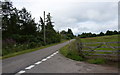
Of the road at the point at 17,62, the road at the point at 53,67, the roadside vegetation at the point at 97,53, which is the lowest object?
the road at the point at 17,62

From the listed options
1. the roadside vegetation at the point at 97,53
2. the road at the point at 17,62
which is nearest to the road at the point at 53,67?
the road at the point at 17,62

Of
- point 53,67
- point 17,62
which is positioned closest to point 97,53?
point 53,67

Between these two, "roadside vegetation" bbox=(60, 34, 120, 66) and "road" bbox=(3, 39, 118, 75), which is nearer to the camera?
"road" bbox=(3, 39, 118, 75)

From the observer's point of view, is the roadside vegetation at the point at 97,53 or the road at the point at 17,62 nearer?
the road at the point at 17,62

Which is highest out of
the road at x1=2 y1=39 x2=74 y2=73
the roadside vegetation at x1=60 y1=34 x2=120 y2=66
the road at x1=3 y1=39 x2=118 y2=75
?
the roadside vegetation at x1=60 y1=34 x2=120 y2=66

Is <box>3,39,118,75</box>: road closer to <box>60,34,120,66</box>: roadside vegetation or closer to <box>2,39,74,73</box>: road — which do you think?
<box>2,39,74,73</box>: road

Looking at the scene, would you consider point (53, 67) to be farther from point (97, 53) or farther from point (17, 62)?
point (97, 53)

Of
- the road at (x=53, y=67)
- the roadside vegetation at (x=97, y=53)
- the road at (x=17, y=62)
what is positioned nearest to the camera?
the road at (x=53, y=67)

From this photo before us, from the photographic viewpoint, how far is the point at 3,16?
26328 mm

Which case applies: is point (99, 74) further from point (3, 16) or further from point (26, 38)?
point (3, 16)

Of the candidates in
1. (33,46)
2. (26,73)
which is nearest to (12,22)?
(33,46)

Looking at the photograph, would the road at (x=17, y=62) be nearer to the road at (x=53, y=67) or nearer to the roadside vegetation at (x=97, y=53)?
the road at (x=53, y=67)

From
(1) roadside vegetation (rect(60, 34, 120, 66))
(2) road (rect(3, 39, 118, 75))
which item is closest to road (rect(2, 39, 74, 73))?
(2) road (rect(3, 39, 118, 75))

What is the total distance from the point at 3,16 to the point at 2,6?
8.38 feet
